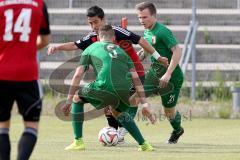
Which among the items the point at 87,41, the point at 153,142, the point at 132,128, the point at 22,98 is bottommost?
the point at 153,142

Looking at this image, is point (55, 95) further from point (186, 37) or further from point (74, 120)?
point (74, 120)

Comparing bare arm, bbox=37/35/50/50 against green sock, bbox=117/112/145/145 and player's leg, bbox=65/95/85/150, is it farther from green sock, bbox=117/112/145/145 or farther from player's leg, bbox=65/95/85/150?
player's leg, bbox=65/95/85/150

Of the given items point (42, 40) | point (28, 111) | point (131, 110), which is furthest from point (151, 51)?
point (28, 111)

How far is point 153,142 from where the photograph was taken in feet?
43.5

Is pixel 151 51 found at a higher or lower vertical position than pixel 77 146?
higher

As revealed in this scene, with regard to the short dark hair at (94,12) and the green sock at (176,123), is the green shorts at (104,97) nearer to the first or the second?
the short dark hair at (94,12)

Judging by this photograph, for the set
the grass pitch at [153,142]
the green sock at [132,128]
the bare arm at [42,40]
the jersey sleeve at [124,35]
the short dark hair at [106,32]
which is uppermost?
the bare arm at [42,40]

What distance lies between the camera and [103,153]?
11156 millimetres

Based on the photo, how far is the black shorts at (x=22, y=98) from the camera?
8086 mm

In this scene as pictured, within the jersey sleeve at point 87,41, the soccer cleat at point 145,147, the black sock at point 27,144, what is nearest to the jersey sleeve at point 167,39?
the jersey sleeve at point 87,41

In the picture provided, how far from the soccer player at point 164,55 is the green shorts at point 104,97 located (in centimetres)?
99

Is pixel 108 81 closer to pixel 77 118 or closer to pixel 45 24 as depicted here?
pixel 77 118

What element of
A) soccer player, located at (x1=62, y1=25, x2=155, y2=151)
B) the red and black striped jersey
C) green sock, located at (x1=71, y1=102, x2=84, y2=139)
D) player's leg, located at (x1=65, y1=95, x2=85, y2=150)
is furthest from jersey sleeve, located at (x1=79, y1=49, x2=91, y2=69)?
the red and black striped jersey

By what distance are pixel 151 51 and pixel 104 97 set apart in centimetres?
99
